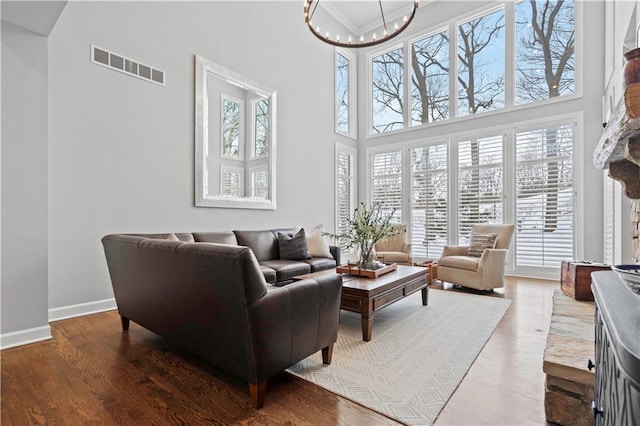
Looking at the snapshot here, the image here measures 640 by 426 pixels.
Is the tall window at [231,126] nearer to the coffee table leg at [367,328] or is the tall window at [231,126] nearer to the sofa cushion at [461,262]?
the coffee table leg at [367,328]

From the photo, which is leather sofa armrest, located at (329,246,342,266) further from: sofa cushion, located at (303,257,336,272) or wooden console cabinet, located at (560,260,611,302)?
wooden console cabinet, located at (560,260,611,302)

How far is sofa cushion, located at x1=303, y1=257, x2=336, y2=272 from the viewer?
14.2ft

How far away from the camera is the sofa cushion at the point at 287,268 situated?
12.5 feet

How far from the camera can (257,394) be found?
5.52ft

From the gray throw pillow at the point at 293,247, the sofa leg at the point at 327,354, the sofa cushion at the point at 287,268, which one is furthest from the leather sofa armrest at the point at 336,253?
the sofa leg at the point at 327,354

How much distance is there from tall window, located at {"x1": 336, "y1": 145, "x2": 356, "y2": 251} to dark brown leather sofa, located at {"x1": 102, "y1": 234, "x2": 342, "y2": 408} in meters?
4.74

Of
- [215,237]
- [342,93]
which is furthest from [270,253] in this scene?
[342,93]

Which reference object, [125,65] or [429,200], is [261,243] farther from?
[429,200]

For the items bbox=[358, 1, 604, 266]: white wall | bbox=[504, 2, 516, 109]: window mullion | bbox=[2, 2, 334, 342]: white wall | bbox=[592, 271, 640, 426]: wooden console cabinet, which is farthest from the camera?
bbox=[504, 2, 516, 109]: window mullion

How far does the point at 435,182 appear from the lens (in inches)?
252

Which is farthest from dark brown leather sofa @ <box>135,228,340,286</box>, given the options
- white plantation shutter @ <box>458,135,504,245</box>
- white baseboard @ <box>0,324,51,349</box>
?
white plantation shutter @ <box>458,135,504,245</box>

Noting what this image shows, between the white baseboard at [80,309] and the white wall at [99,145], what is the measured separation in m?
0.01

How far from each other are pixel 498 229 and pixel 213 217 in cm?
411

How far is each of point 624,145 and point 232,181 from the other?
4217mm
